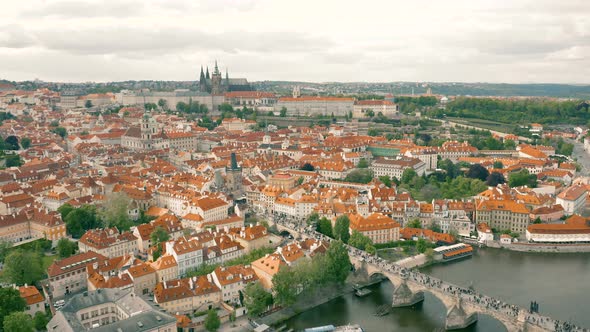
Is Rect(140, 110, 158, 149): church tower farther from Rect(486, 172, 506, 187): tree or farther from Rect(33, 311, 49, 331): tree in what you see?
Rect(33, 311, 49, 331): tree

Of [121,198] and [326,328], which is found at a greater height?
[121,198]

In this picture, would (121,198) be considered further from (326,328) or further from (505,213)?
(505,213)

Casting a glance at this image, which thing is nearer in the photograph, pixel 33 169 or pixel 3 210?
pixel 3 210

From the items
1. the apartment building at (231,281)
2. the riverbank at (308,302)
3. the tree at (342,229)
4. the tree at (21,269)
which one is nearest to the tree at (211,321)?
the riverbank at (308,302)

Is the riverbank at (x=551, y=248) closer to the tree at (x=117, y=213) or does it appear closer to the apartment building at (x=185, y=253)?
the apartment building at (x=185, y=253)

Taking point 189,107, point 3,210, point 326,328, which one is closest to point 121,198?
point 3,210

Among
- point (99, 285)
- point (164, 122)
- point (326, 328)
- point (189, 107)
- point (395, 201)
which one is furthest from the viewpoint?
point (189, 107)

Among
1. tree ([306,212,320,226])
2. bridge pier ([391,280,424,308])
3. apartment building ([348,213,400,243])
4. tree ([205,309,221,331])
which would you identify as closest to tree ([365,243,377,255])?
apartment building ([348,213,400,243])

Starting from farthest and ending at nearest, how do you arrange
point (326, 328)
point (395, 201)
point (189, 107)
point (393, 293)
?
point (189, 107) → point (395, 201) → point (393, 293) → point (326, 328)
